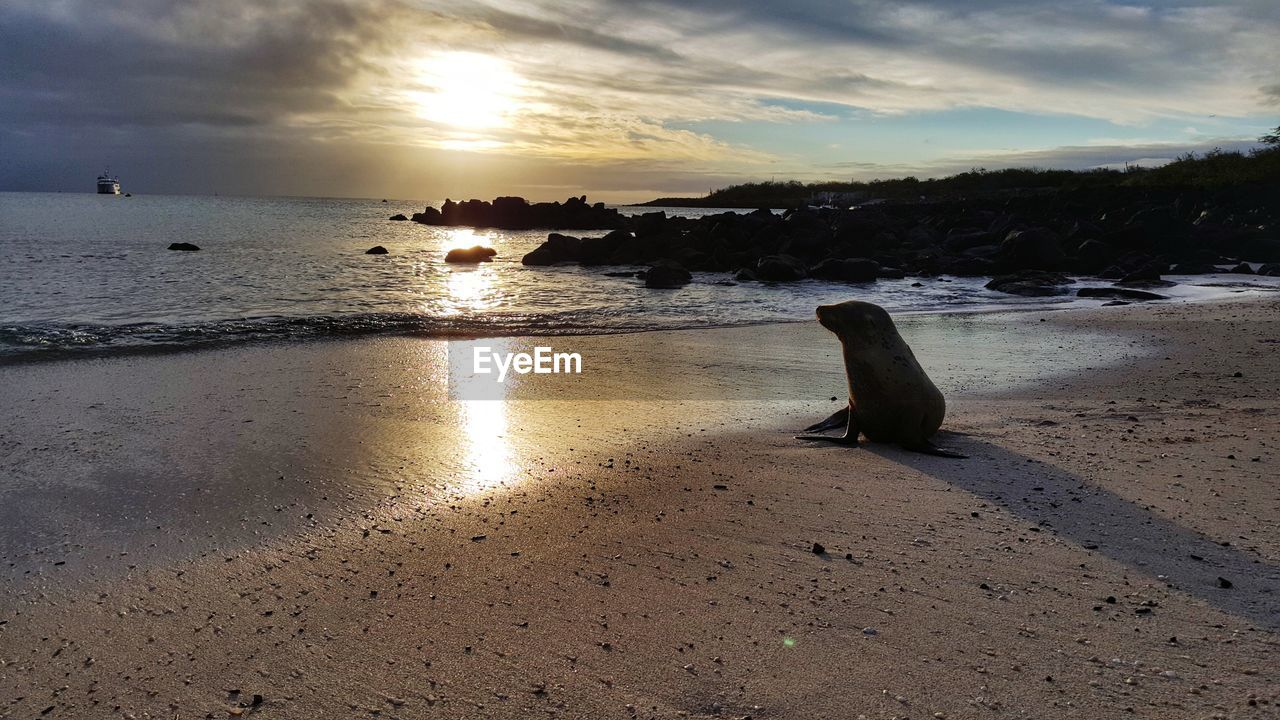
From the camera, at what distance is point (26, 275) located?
22.3 m

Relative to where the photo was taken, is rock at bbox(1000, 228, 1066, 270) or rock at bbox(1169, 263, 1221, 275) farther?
rock at bbox(1000, 228, 1066, 270)

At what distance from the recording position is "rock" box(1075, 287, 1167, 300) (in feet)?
62.0

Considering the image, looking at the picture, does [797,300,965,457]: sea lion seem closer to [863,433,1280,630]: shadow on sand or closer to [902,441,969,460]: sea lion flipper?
[902,441,969,460]: sea lion flipper

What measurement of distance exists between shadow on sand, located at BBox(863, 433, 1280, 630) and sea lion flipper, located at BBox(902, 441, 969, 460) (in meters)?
0.07

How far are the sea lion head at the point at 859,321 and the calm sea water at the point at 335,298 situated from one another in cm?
768

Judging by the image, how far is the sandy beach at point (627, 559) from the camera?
9.52 ft

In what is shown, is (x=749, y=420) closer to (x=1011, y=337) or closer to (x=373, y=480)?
(x=373, y=480)

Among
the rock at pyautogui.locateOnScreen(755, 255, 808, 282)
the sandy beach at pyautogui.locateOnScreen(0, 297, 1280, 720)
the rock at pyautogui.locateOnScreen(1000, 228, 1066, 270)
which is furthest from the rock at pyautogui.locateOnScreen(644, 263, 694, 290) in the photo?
the sandy beach at pyautogui.locateOnScreen(0, 297, 1280, 720)

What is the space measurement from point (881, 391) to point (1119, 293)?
1661 cm

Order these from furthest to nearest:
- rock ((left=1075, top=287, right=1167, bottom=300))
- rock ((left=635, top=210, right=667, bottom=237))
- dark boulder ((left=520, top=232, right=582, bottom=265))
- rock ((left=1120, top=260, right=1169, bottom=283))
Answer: rock ((left=635, top=210, right=667, bottom=237))
dark boulder ((left=520, top=232, right=582, bottom=265))
rock ((left=1120, top=260, right=1169, bottom=283))
rock ((left=1075, top=287, right=1167, bottom=300))

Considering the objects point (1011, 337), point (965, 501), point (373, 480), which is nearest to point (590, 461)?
point (373, 480)

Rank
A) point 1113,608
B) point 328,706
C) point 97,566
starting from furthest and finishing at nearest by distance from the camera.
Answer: point 97,566 < point 1113,608 < point 328,706

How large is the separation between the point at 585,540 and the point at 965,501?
7.77 ft

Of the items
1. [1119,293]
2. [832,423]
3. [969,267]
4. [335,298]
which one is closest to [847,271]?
[969,267]
